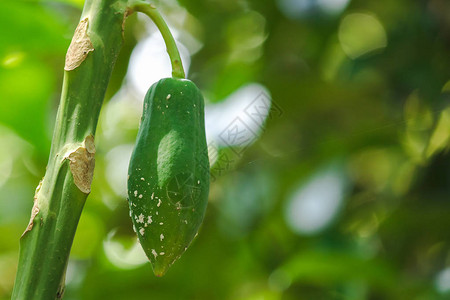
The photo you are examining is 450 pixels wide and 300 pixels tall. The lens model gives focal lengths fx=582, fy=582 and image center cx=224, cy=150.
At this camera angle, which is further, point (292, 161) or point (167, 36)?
point (292, 161)

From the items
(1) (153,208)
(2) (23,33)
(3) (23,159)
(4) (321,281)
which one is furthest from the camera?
(3) (23,159)

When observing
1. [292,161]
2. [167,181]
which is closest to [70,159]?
[167,181]

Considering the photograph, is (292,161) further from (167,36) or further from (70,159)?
(70,159)

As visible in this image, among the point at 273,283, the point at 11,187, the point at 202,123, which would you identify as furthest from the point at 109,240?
the point at 202,123

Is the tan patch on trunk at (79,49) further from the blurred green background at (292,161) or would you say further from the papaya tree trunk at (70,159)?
the blurred green background at (292,161)

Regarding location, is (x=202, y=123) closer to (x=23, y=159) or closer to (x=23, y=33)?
(x=23, y=33)

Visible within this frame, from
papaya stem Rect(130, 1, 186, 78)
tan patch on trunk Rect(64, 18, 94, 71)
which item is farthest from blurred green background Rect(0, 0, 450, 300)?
tan patch on trunk Rect(64, 18, 94, 71)

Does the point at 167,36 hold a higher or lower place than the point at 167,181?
higher
